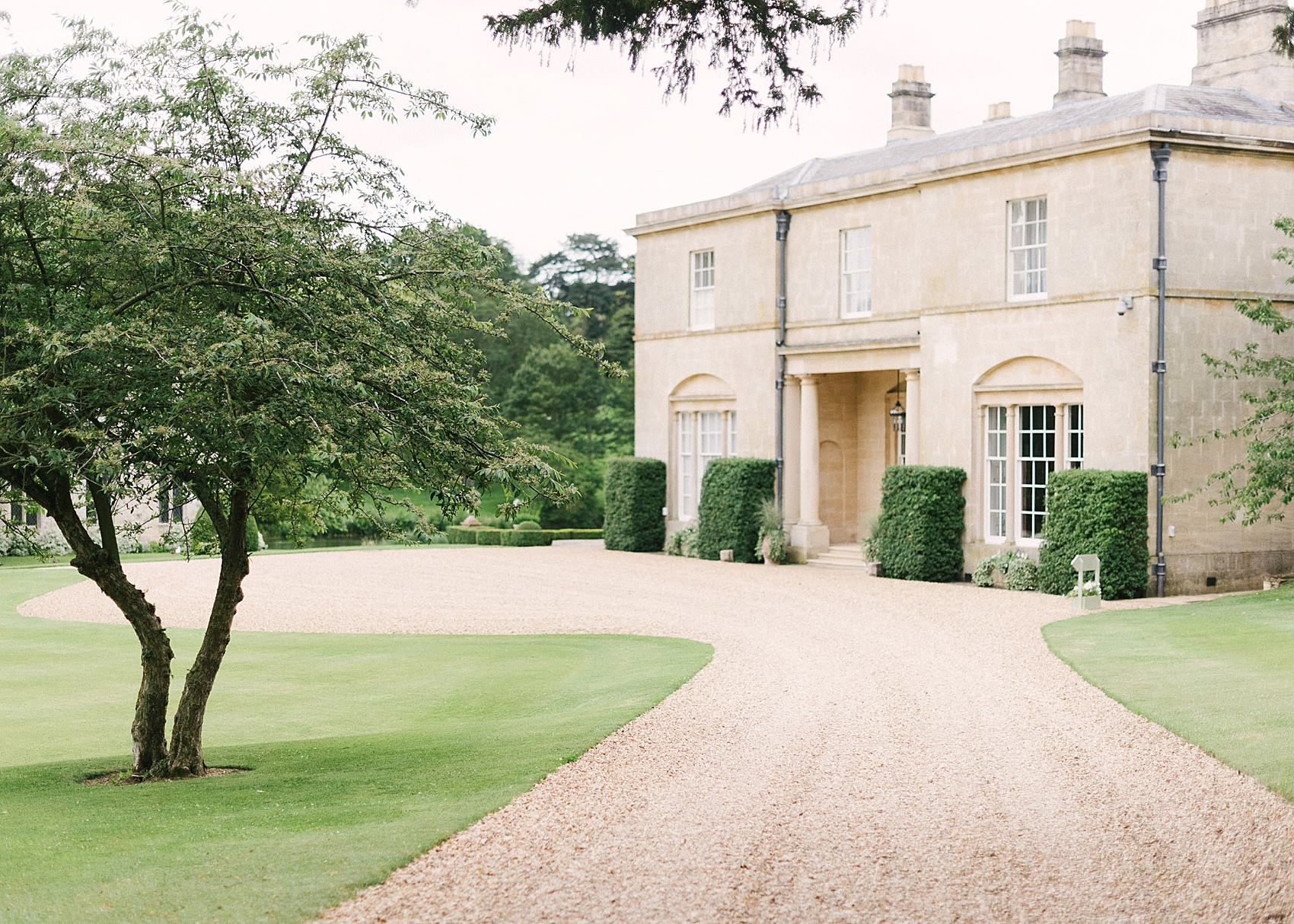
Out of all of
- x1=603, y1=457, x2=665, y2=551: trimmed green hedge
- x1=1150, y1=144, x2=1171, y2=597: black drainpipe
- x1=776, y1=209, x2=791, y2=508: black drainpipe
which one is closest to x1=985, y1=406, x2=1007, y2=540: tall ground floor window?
x1=1150, y1=144, x2=1171, y2=597: black drainpipe

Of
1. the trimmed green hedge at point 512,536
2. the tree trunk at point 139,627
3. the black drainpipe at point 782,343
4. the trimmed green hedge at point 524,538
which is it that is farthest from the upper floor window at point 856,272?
the tree trunk at point 139,627

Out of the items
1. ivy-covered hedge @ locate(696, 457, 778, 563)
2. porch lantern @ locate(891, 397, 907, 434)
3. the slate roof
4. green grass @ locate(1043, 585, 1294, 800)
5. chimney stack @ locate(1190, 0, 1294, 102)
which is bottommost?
green grass @ locate(1043, 585, 1294, 800)

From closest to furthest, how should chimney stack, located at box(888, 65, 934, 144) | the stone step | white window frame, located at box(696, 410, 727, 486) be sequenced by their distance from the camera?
the stone step, white window frame, located at box(696, 410, 727, 486), chimney stack, located at box(888, 65, 934, 144)

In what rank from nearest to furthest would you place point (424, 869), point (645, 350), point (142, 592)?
point (424, 869) < point (142, 592) < point (645, 350)

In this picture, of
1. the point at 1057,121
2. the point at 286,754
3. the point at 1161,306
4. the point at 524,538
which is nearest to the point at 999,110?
the point at 1057,121

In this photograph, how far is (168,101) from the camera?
30.8 ft

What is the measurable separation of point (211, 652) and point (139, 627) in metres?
0.58

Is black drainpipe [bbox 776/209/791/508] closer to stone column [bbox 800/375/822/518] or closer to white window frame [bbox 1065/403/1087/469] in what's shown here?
stone column [bbox 800/375/822/518]

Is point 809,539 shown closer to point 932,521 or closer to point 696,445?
point 696,445

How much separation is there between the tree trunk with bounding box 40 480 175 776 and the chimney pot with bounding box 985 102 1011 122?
24.1 metres

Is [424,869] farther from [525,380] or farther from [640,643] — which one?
[525,380]

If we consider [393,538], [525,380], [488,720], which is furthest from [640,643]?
[525,380]

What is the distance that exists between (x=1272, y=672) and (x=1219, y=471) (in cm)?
882

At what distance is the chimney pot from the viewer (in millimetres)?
29359
